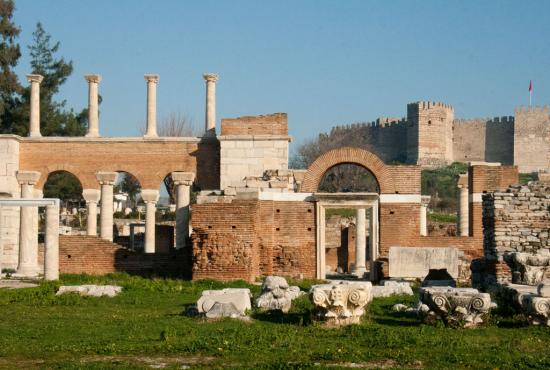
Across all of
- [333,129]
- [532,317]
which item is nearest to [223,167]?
[532,317]

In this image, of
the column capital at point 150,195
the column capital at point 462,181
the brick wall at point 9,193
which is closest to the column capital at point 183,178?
the column capital at point 150,195

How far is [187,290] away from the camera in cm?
2152

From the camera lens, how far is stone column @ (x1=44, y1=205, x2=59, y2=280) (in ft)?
83.3

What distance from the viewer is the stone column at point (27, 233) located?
29125mm

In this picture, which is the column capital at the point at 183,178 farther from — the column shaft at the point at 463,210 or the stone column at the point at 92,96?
the column shaft at the point at 463,210

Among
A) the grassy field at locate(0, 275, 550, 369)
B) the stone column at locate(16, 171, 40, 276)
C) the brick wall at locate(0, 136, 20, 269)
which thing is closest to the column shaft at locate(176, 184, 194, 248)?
the stone column at locate(16, 171, 40, 276)

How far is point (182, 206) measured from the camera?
29.5 meters

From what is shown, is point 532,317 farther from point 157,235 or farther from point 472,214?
point 157,235

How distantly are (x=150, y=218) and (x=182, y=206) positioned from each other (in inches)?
94.4

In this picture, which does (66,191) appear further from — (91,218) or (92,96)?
(91,218)

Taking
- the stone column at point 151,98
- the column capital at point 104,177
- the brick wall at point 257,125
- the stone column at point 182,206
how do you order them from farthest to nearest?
the stone column at point 151,98 < the column capital at point 104,177 < the brick wall at point 257,125 < the stone column at point 182,206

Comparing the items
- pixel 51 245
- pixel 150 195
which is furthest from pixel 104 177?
pixel 51 245

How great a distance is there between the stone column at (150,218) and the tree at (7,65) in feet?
59.4

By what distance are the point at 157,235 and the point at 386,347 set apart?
23014mm
